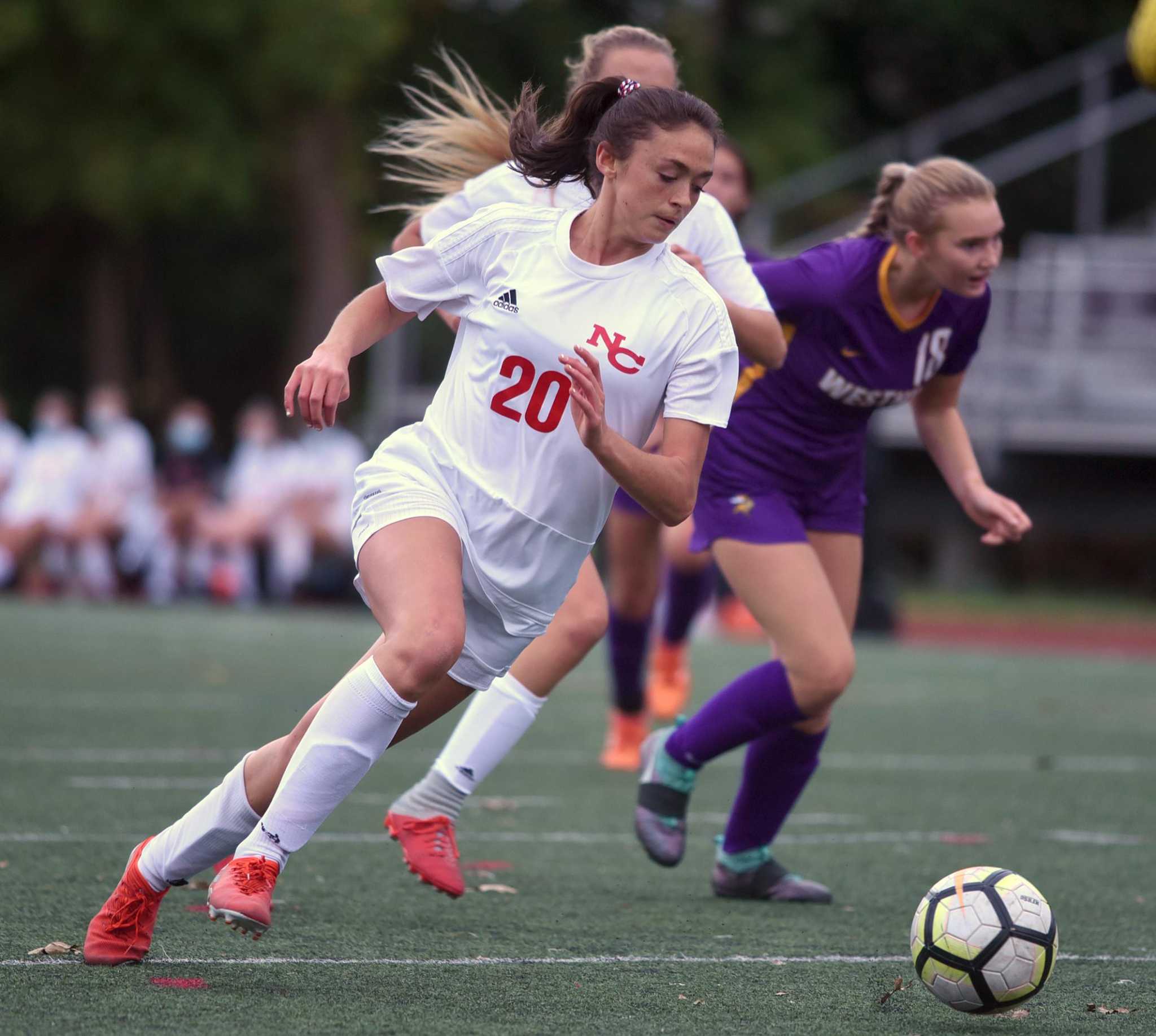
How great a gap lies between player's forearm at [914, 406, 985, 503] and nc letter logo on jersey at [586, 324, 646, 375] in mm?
1595

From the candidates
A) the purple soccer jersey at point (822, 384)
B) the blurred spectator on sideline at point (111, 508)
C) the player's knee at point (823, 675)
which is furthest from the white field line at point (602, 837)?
the blurred spectator on sideline at point (111, 508)

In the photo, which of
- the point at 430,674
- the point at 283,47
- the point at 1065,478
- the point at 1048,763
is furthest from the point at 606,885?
the point at 283,47

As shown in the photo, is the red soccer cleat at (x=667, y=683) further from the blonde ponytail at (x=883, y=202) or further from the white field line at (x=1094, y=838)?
the blonde ponytail at (x=883, y=202)

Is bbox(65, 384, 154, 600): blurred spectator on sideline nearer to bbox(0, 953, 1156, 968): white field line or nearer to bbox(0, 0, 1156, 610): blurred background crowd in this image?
bbox(0, 0, 1156, 610): blurred background crowd

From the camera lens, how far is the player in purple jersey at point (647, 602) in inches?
246

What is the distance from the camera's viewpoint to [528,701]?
497 cm

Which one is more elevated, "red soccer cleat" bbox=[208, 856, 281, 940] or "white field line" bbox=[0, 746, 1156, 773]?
"red soccer cleat" bbox=[208, 856, 281, 940]

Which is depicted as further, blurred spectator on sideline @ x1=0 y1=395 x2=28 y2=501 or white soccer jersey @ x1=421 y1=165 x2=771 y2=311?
blurred spectator on sideline @ x1=0 y1=395 x2=28 y2=501

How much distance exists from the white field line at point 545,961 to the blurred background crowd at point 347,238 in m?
10.2

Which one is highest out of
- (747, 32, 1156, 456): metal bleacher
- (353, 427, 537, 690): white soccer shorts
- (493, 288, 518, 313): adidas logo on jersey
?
(747, 32, 1156, 456): metal bleacher

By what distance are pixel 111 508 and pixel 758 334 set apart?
1477 cm

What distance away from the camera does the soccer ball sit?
3.66 m

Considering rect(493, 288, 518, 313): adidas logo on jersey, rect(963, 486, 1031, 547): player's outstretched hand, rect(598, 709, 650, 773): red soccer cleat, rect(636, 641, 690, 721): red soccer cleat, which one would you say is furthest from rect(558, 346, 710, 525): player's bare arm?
rect(636, 641, 690, 721): red soccer cleat

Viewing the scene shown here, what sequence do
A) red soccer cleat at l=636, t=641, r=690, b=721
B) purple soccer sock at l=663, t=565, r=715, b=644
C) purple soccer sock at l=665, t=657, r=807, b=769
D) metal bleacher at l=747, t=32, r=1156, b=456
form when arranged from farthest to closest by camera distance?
metal bleacher at l=747, t=32, r=1156, b=456, red soccer cleat at l=636, t=641, r=690, b=721, purple soccer sock at l=663, t=565, r=715, b=644, purple soccer sock at l=665, t=657, r=807, b=769
